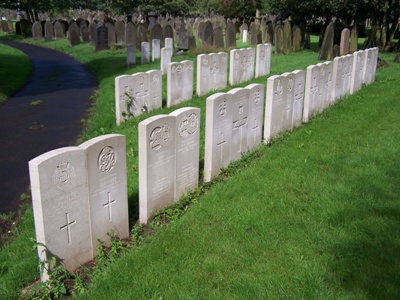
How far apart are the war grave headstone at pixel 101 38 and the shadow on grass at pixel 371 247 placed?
→ 1878cm

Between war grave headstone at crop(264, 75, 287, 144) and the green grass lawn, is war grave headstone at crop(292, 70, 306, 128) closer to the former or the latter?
war grave headstone at crop(264, 75, 287, 144)

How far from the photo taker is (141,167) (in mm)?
4637

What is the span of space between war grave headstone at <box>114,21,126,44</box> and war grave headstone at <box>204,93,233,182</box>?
20503mm

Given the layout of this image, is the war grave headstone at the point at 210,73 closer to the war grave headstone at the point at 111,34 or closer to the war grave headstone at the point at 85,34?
the war grave headstone at the point at 111,34

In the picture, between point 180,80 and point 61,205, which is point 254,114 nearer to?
point 61,205

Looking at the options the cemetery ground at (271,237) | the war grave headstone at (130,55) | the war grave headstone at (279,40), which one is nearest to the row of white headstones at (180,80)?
the cemetery ground at (271,237)

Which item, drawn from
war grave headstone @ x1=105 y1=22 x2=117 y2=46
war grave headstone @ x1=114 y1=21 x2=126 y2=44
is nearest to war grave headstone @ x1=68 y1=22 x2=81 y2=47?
war grave headstone @ x1=105 y1=22 x2=117 y2=46

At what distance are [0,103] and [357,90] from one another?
911cm

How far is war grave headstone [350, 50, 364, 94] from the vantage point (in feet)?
35.7

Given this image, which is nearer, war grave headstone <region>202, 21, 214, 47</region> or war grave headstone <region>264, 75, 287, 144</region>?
war grave headstone <region>264, 75, 287, 144</region>

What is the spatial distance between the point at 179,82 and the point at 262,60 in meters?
4.68

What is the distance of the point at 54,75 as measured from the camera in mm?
16016

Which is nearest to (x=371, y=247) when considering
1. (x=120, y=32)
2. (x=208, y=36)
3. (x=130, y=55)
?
(x=130, y=55)

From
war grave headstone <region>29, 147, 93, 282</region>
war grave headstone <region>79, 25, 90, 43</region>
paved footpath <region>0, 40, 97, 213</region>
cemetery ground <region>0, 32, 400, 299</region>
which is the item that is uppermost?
war grave headstone <region>79, 25, 90, 43</region>
